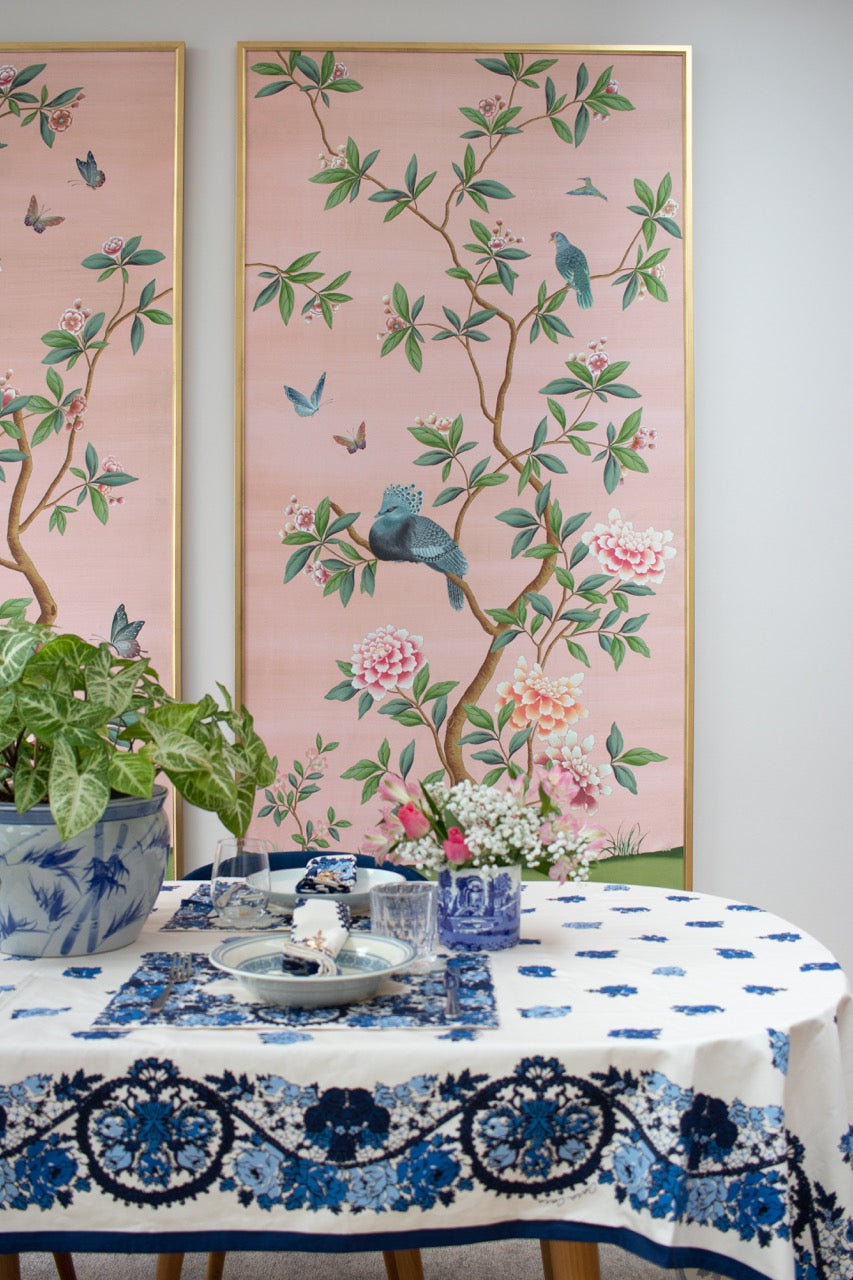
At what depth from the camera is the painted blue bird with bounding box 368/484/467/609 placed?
277 cm

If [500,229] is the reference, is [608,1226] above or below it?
below

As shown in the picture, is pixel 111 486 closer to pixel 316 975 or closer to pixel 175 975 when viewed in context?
pixel 175 975

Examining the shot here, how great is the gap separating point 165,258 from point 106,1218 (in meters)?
2.21

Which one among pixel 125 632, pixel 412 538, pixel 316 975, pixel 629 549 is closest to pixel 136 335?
pixel 125 632

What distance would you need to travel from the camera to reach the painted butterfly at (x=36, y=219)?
2.76m

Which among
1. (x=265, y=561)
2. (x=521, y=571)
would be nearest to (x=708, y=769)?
(x=521, y=571)

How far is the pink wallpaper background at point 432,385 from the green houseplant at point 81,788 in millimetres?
1212

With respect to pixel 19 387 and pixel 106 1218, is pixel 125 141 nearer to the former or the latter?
pixel 19 387

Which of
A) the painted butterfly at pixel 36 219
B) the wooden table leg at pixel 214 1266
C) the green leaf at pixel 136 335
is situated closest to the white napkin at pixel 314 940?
the wooden table leg at pixel 214 1266

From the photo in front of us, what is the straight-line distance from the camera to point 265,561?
2.76 meters

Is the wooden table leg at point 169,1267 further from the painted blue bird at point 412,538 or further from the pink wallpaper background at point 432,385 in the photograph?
the painted blue bird at point 412,538

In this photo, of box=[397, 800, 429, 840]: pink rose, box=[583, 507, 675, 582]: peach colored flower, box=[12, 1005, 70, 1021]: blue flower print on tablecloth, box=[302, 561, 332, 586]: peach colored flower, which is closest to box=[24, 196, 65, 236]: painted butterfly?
box=[302, 561, 332, 586]: peach colored flower

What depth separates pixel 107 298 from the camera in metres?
2.75

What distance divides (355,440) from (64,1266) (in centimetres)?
177
